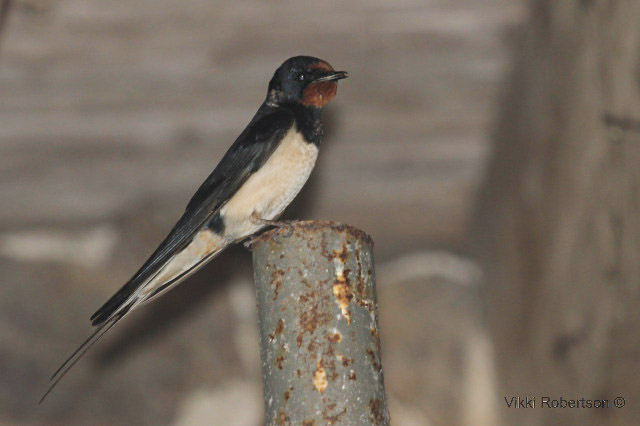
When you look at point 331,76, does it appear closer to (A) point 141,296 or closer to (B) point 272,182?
(B) point 272,182

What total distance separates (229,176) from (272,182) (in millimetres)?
92

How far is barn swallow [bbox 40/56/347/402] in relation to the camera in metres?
2.02

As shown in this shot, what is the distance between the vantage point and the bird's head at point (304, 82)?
2.15 m

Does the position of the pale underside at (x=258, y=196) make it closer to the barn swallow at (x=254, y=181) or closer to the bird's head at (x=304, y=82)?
the barn swallow at (x=254, y=181)

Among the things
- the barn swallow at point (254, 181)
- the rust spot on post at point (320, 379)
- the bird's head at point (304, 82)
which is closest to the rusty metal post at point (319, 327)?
the rust spot on post at point (320, 379)

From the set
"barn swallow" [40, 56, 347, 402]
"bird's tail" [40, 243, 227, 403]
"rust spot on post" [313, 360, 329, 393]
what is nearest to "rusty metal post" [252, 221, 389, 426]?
"rust spot on post" [313, 360, 329, 393]

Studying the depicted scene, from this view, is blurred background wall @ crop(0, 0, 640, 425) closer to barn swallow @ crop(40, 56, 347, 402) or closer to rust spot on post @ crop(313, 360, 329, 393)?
barn swallow @ crop(40, 56, 347, 402)

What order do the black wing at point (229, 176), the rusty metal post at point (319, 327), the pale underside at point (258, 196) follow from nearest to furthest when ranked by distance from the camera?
the rusty metal post at point (319, 327) → the black wing at point (229, 176) → the pale underside at point (258, 196)

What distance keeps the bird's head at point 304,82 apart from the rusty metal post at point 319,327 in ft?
2.61

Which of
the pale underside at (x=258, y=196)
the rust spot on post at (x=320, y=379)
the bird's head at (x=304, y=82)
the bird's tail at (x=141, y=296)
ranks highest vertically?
the bird's head at (x=304, y=82)

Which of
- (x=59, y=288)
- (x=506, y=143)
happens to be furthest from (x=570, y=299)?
(x=59, y=288)

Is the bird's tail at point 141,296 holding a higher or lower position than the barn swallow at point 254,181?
lower

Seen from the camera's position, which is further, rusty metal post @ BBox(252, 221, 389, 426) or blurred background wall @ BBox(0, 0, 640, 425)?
blurred background wall @ BBox(0, 0, 640, 425)

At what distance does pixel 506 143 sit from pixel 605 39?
676 mm
